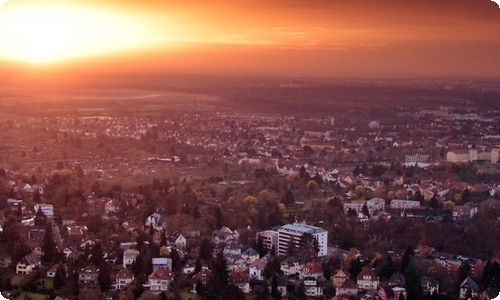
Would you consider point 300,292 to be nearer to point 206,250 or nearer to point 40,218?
point 206,250

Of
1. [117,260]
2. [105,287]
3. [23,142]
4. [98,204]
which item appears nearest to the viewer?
[105,287]

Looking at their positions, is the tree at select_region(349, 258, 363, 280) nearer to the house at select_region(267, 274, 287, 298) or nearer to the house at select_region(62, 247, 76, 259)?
the house at select_region(267, 274, 287, 298)

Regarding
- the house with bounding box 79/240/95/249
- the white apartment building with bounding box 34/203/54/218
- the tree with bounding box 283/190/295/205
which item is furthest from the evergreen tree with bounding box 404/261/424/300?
the white apartment building with bounding box 34/203/54/218

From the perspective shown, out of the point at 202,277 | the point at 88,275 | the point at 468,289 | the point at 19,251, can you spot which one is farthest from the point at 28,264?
the point at 468,289

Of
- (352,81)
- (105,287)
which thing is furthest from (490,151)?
(105,287)

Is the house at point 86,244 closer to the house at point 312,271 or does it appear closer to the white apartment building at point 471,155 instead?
the house at point 312,271

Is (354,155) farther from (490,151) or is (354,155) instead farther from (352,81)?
(352,81)

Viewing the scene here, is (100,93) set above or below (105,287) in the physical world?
above
